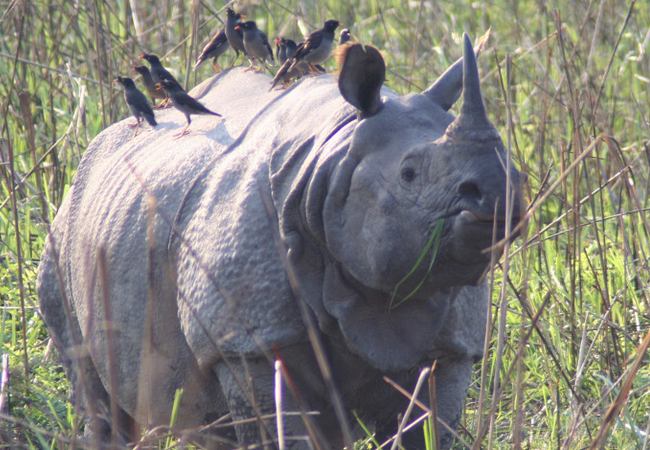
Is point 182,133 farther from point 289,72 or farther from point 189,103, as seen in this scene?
point 289,72

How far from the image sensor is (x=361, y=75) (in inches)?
129

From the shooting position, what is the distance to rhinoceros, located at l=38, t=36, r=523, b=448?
119 inches

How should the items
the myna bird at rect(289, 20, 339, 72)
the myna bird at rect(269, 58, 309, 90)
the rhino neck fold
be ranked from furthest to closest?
the myna bird at rect(289, 20, 339, 72) < the myna bird at rect(269, 58, 309, 90) < the rhino neck fold

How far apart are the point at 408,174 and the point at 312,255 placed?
46 cm

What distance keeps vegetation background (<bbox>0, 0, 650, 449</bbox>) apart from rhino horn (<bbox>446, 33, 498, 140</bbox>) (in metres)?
0.07

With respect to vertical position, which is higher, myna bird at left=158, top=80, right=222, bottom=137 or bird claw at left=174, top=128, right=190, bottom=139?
myna bird at left=158, top=80, right=222, bottom=137

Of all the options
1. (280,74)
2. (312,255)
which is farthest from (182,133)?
(312,255)

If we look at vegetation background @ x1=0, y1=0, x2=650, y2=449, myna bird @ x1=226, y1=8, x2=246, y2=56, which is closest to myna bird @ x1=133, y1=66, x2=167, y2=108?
vegetation background @ x1=0, y1=0, x2=650, y2=449

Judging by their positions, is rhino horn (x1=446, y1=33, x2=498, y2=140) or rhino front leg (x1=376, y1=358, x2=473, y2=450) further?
rhino front leg (x1=376, y1=358, x2=473, y2=450)

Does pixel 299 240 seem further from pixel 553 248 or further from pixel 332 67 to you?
pixel 332 67

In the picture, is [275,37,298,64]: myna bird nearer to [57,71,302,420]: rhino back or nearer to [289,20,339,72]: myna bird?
[289,20,339,72]: myna bird

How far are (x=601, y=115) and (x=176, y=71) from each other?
246 cm

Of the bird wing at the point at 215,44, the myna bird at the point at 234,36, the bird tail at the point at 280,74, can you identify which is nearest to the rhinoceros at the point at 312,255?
the bird tail at the point at 280,74

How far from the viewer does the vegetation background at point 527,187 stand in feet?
13.4
